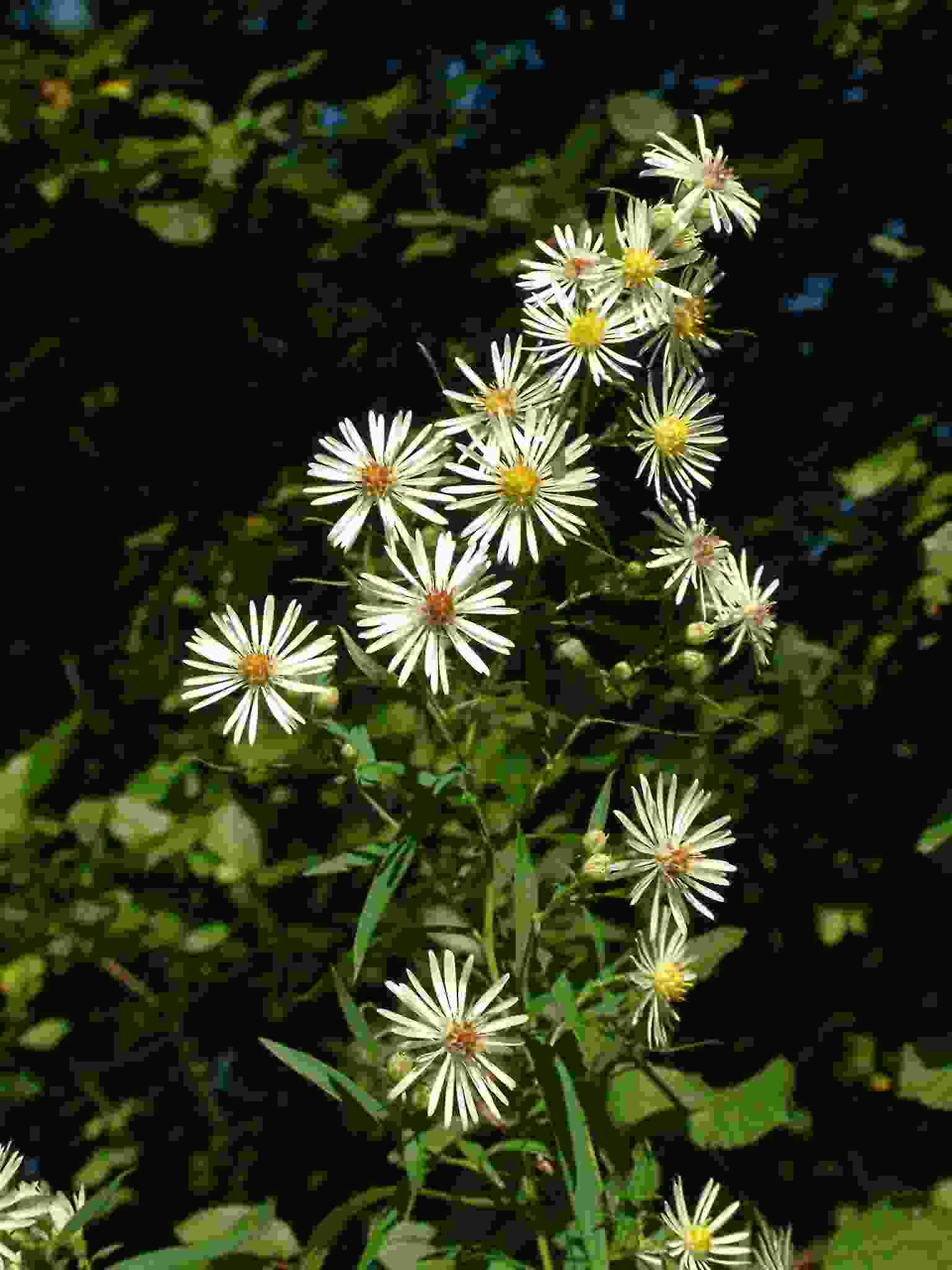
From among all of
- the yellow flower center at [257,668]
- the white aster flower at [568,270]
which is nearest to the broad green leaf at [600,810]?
the yellow flower center at [257,668]

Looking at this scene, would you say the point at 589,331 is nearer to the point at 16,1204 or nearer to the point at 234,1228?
the point at 16,1204

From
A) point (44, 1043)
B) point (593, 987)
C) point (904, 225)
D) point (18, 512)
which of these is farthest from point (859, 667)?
point (18, 512)

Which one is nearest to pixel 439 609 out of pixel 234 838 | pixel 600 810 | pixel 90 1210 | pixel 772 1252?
pixel 600 810

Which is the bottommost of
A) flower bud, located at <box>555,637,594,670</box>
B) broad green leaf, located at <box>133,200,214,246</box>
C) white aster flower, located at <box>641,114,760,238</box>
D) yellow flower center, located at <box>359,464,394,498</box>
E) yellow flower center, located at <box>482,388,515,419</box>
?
flower bud, located at <box>555,637,594,670</box>

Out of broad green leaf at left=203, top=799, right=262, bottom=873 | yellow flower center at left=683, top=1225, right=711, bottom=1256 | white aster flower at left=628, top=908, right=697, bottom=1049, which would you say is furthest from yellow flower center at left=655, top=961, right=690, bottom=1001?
broad green leaf at left=203, top=799, right=262, bottom=873

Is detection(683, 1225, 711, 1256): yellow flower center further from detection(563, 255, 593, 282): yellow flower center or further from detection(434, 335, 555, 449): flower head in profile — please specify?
detection(563, 255, 593, 282): yellow flower center
